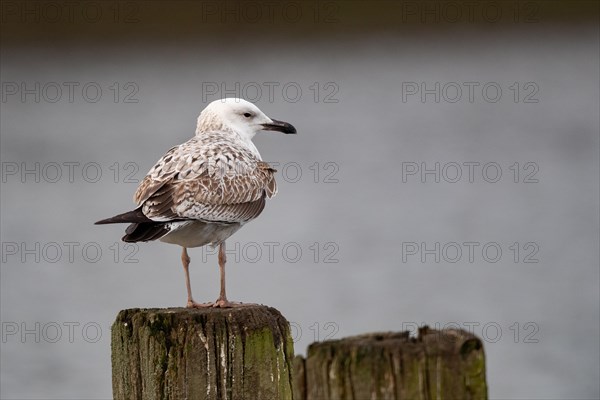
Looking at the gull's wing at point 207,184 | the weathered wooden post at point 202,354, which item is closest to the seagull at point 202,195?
the gull's wing at point 207,184

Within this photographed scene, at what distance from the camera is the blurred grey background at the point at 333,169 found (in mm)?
9672

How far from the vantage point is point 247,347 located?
3.58m

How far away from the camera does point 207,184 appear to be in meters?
4.91

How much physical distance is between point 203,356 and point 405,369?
52.2 inches

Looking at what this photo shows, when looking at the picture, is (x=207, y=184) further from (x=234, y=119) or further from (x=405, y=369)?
(x=405, y=369)

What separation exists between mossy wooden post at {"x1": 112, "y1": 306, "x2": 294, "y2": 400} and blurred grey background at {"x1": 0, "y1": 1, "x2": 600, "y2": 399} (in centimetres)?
514

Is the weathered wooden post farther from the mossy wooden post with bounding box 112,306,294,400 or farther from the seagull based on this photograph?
the seagull

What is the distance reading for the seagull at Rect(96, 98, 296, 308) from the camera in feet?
14.9

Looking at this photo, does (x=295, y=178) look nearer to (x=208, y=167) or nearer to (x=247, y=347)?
(x=208, y=167)

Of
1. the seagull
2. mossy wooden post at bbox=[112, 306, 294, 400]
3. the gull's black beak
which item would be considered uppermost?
the gull's black beak

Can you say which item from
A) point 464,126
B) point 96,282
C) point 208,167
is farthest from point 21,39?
point 208,167

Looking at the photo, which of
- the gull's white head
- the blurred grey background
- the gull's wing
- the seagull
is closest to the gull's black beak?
the gull's white head

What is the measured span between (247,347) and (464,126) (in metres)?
8.22

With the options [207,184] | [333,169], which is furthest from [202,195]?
[333,169]
